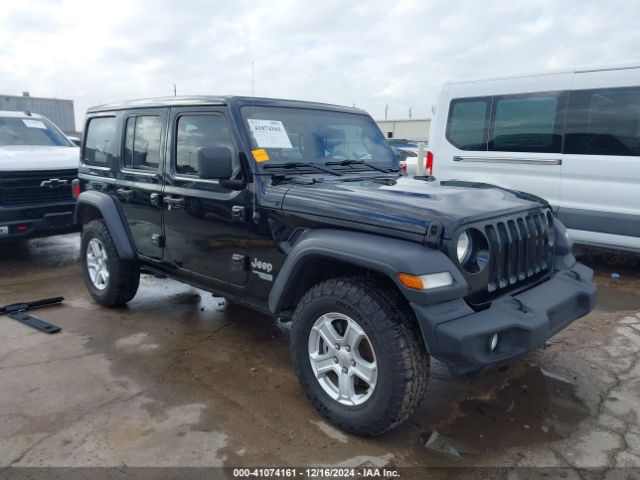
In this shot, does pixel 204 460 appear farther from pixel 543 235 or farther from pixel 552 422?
pixel 543 235

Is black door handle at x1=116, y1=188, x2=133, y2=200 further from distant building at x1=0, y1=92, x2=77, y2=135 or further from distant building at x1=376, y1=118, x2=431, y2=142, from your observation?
distant building at x1=376, y1=118, x2=431, y2=142

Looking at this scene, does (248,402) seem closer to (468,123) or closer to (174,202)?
(174,202)

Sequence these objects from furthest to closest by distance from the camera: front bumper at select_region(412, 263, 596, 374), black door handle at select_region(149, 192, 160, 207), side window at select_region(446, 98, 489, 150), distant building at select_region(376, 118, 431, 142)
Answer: distant building at select_region(376, 118, 431, 142) < side window at select_region(446, 98, 489, 150) < black door handle at select_region(149, 192, 160, 207) < front bumper at select_region(412, 263, 596, 374)

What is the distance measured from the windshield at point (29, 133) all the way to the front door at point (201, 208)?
14.2 feet

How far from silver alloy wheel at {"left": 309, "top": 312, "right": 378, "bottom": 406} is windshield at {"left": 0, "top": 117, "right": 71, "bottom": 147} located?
19.7ft

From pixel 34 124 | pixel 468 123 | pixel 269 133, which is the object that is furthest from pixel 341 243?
pixel 34 124

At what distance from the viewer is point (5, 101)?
15.3 metres

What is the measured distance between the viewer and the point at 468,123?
6.64 meters

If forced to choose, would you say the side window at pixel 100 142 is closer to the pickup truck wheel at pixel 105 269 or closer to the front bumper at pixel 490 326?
the pickup truck wheel at pixel 105 269

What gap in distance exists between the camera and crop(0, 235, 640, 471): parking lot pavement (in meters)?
2.63

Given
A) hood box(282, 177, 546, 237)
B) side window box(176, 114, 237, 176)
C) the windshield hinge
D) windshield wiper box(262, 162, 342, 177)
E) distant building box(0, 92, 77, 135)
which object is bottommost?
the windshield hinge

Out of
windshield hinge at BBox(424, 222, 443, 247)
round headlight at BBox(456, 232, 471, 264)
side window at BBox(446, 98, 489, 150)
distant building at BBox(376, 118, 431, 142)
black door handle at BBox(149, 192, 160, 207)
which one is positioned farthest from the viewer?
distant building at BBox(376, 118, 431, 142)

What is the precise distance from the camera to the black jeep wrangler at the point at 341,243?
249 cm

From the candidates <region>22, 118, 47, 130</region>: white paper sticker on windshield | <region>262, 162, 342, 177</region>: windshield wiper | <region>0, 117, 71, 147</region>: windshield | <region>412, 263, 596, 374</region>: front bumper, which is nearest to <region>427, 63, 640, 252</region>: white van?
<region>412, 263, 596, 374</region>: front bumper
